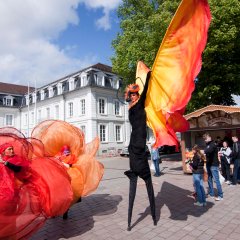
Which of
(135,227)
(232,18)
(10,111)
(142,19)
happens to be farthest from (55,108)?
(135,227)

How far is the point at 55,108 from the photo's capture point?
140 feet

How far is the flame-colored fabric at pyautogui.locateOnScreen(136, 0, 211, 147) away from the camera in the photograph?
5441 millimetres

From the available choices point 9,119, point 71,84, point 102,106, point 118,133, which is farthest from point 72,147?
point 9,119

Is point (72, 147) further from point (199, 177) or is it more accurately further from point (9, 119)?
point (9, 119)

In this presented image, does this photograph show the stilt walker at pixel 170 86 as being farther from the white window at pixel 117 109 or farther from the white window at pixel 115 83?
the white window at pixel 115 83

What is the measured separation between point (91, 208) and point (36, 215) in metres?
3.20

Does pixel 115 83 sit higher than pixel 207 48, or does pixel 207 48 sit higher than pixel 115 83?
pixel 115 83

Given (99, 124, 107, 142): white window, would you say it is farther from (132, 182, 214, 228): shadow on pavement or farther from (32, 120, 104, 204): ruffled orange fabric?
(32, 120, 104, 204): ruffled orange fabric

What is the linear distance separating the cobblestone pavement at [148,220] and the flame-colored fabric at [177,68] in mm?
1928

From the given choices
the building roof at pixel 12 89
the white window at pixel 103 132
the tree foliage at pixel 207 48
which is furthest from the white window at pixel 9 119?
the tree foliage at pixel 207 48

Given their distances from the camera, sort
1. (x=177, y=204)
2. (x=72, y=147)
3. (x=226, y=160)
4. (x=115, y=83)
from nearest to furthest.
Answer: (x=72, y=147) < (x=177, y=204) < (x=226, y=160) < (x=115, y=83)

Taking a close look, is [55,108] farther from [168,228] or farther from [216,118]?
[168,228]

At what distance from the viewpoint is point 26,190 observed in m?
4.98

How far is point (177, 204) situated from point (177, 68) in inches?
159
